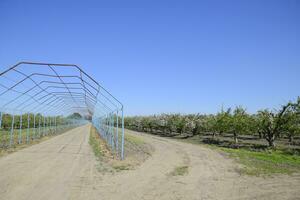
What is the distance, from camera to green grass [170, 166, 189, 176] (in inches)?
390

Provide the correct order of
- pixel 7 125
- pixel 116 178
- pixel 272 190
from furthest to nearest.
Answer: pixel 7 125
pixel 116 178
pixel 272 190

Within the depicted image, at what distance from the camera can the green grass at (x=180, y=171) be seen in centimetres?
990

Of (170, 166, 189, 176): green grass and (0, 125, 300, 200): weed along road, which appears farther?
(170, 166, 189, 176): green grass

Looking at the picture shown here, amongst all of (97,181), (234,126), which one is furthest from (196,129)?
(97,181)

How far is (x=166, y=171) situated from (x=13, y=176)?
5661 millimetres

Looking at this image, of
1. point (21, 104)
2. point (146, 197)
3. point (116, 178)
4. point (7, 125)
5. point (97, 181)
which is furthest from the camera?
point (7, 125)

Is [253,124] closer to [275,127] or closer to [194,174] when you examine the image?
[275,127]

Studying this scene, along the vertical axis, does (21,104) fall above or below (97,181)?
above

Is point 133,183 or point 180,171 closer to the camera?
point 133,183

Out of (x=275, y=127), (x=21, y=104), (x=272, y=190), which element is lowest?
(x=272, y=190)

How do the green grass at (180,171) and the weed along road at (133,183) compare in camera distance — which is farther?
the green grass at (180,171)

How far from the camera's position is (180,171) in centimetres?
1052

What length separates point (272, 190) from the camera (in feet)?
25.5

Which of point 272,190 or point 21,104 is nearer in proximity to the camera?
point 272,190
